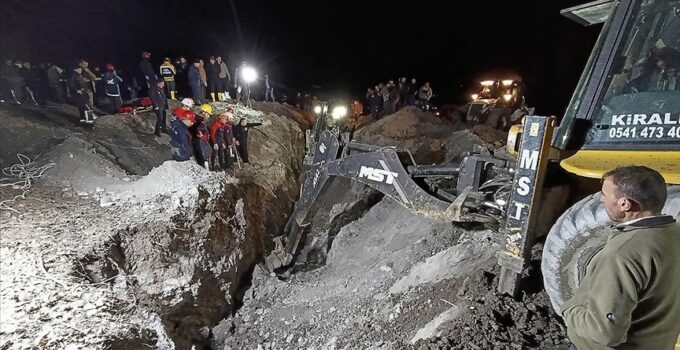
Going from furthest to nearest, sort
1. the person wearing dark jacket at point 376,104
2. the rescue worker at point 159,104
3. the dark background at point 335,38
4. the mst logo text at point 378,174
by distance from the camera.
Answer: the dark background at point 335,38
the person wearing dark jacket at point 376,104
the rescue worker at point 159,104
the mst logo text at point 378,174

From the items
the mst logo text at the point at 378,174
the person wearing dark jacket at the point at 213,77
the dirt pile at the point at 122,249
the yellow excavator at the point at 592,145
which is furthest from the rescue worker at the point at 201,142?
the yellow excavator at the point at 592,145

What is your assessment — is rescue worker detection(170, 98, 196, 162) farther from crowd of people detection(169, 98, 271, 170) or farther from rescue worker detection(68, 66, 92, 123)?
rescue worker detection(68, 66, 92, 123)

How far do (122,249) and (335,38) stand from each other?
38.9m

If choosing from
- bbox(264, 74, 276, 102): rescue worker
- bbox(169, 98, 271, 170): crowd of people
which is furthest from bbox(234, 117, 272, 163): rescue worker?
bbox(264, 74, 276, 102): rescue worker

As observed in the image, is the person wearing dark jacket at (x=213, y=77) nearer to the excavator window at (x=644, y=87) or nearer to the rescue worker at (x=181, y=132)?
the rescue worker at (x=181, y=132)

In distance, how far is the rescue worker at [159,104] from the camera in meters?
11.4

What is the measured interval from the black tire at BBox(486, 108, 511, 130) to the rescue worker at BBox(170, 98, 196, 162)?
35.5ft

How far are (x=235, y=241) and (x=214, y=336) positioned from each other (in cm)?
182

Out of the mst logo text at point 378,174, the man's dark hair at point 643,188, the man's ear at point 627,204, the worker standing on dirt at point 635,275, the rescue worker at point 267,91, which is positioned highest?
the man's dark hair at point 643,188

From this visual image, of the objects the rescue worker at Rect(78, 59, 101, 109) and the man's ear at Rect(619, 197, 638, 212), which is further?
the rescue worker at Rect(78, 59, 101, 109)

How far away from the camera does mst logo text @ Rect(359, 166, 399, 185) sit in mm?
4465

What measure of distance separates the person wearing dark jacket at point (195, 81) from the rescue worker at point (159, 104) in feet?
6.30

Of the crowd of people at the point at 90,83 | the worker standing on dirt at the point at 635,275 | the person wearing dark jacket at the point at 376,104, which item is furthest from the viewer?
the person wearing dark jacket at the point at 376,104

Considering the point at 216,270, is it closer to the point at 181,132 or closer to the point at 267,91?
the point at 181,132
